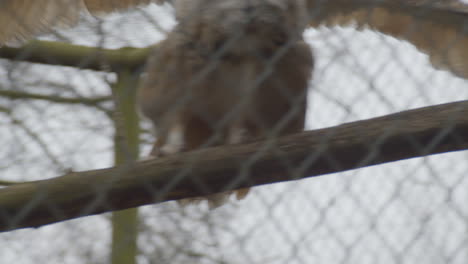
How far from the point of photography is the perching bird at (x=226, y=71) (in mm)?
1302

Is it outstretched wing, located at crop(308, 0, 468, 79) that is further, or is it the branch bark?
outstretched wing, located at crop(308, 0, 468, 79)

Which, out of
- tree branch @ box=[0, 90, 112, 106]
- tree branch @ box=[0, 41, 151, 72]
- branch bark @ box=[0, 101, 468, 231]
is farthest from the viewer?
tree branch @ box=[0, 90, 112, 106]

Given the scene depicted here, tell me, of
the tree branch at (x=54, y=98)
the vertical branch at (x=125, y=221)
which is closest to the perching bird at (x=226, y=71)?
the vertical branch at (x=125, y=221)

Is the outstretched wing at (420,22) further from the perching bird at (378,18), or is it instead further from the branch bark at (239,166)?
the branch bark at (239,166)

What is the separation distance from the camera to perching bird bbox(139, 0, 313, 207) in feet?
4.27

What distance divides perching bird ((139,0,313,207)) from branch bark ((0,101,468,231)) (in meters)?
0.22

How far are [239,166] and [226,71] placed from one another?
373 millimetres

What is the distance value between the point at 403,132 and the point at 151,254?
95 cm

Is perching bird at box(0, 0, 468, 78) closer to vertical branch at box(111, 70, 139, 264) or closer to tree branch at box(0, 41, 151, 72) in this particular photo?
tree branch at box(0, 41, 151, 72)

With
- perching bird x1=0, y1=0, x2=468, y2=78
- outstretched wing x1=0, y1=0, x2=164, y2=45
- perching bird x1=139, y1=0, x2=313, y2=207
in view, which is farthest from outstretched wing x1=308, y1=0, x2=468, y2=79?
outstretched wing x1=0, y1=0, x2=164, y2=45

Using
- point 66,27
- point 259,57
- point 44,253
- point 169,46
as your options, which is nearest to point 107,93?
point 66,27

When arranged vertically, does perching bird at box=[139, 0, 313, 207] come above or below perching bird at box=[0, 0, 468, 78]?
below

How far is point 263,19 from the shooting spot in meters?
1.36

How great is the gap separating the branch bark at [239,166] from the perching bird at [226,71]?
0.22 meters
